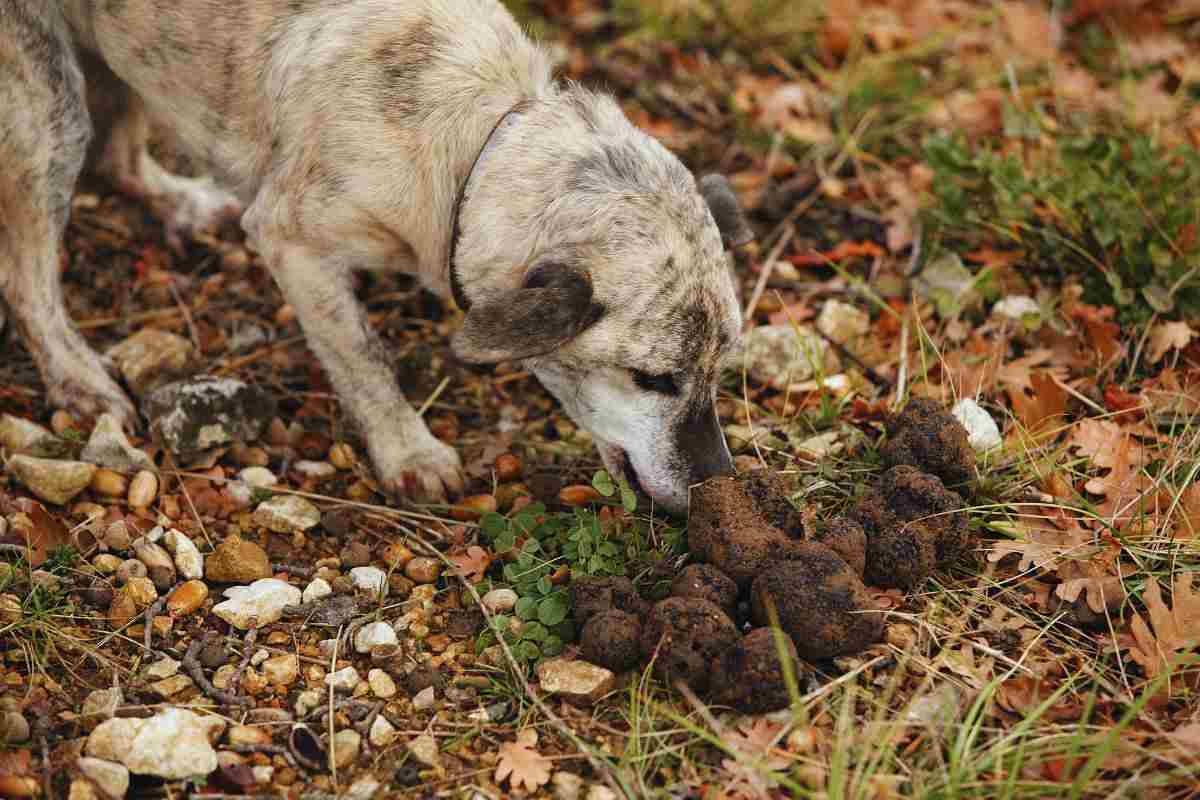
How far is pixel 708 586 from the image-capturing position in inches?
123

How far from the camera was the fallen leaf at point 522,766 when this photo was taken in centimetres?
286

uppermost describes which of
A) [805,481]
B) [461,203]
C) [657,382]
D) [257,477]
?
[461,203]

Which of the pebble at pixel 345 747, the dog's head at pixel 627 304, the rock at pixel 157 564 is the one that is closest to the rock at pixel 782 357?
the dog's head at pixel 627 304

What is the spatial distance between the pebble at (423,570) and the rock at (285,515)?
455 mm

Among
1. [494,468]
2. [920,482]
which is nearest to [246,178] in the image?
[494,468]

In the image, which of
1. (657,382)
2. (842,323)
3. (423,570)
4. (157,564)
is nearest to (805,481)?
(657,382)

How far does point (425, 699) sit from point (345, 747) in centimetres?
27

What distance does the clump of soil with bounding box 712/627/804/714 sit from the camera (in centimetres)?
288

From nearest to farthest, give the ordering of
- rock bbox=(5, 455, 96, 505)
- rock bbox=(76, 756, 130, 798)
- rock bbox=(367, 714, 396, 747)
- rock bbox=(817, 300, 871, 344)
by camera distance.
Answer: rock bbox=(76, 756, 130, 798) < rock bbox=(367, 714, 396, 747) < rock bbox=(5, 455, 96, 505) < rock bbox=(817, 300, 871, 344)

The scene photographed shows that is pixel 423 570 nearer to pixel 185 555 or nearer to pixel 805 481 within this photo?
pixel 185 555

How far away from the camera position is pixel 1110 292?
4.55 meters

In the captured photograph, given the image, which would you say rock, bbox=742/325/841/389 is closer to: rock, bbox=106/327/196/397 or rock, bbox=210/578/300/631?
rock, bbox=210/578/300/631

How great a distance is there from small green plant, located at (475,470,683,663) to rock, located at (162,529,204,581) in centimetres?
95

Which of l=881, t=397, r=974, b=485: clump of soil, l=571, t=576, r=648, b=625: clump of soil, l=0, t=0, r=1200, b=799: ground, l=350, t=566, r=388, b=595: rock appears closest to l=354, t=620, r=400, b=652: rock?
l=0, t=0, r=1200, b=799: ground
